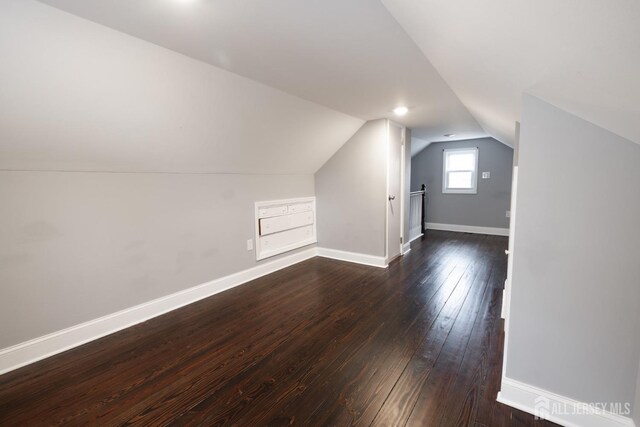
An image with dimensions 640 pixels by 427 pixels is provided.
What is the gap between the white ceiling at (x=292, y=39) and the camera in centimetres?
127

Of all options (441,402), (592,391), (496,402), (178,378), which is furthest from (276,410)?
(592,391)

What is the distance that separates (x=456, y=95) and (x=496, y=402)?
2.35 m

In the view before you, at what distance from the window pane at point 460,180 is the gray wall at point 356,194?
10.6 feet

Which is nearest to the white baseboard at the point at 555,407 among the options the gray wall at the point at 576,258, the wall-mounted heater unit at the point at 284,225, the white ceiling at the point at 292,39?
the gray wall at the point at 576,258

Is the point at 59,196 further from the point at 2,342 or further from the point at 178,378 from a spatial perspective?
the point at 178,378

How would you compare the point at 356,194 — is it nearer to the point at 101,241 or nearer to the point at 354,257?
the point at 354,257

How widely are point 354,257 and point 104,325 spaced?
9.59ft

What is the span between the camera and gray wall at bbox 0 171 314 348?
1.91 m

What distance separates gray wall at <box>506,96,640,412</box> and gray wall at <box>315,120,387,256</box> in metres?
2.40

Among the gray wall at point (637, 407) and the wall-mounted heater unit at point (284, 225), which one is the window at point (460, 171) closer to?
the wall-mounted heater unit at point (284, 225)

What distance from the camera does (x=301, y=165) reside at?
12.9 feet

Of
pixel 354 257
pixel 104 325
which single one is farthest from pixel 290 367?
pixel 354 257

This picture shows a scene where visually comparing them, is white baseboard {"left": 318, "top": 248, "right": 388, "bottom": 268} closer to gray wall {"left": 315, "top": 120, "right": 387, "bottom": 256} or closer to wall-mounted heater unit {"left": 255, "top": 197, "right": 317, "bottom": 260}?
gray wall {"left": 315, "top": 120, "right": 387, "bottom": 256}

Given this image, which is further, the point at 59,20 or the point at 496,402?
the point at 496,402
